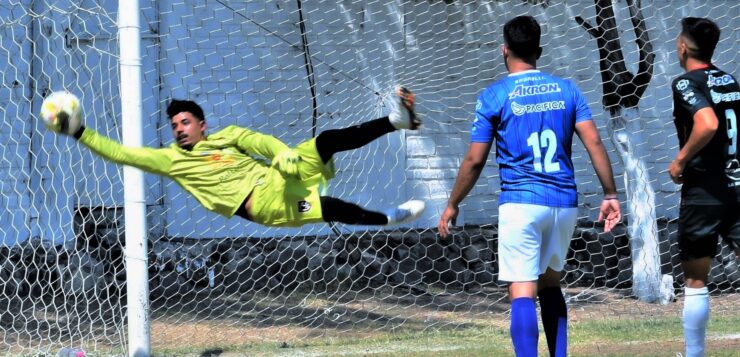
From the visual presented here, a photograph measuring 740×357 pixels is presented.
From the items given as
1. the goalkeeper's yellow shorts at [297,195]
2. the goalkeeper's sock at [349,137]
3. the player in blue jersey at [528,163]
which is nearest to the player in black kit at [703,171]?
the player in blue jersey at [528,163]

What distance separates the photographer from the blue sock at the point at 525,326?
5027 millimetres

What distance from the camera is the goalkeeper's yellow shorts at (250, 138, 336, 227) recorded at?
577cm

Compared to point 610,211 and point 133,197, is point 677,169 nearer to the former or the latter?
point 610,211

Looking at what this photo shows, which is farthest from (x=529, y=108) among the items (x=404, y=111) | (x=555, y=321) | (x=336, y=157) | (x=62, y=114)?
(x=336, y=157)

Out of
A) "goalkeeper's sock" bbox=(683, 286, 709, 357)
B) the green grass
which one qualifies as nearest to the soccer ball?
the green grass

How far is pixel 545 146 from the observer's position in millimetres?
5039

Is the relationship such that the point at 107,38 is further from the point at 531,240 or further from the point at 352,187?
the point at 531,240

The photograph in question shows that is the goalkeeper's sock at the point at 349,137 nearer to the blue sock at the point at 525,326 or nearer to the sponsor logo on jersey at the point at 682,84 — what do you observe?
the blue sock at the point at 525,326

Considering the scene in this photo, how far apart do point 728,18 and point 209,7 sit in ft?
16.4

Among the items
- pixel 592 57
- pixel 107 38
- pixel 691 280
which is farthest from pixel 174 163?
pixel 592 57

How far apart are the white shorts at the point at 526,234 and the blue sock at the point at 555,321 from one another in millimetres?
302

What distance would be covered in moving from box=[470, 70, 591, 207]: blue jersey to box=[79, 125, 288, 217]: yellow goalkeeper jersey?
136cm

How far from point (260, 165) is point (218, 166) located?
0.77 ft

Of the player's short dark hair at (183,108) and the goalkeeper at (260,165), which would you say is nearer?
the goalkeeper at (260,165)
